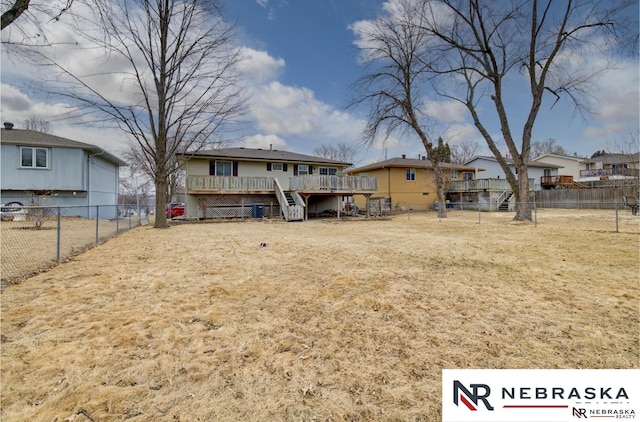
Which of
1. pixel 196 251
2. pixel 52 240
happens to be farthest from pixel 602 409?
pixel 52 240

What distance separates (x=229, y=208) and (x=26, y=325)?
701 inches

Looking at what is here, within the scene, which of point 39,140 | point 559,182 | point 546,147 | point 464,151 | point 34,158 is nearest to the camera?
point 34,158

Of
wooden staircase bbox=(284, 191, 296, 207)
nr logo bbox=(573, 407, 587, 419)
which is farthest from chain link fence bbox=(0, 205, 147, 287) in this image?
wooden staircase bbox=(284, 191, 296, 207)

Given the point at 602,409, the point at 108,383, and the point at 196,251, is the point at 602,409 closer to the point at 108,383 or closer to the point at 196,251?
the point at 108,383

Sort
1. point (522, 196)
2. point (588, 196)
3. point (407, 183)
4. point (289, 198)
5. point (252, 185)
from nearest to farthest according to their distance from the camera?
1. point (522, 196)
2. point (252, 185)
3. point (289, 198)
4. point (588, 196)
5. point (407, 183)

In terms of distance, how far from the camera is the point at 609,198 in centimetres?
2736

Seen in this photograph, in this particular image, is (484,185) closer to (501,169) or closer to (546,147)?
(501,169)

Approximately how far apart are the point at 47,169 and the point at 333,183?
18.0m

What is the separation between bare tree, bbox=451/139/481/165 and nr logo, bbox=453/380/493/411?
48983 millimetres

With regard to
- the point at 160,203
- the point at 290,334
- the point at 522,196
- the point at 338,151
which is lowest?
the point at 290,334

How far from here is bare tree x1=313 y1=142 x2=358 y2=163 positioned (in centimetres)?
5047

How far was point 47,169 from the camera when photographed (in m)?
17.9

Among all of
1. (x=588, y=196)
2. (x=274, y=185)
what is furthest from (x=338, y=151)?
(x=588, y=196)

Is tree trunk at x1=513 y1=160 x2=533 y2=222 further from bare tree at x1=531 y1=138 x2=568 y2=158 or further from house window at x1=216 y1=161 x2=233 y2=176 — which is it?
bare tree at x1=531 y1=138 x2=568 y2=158
